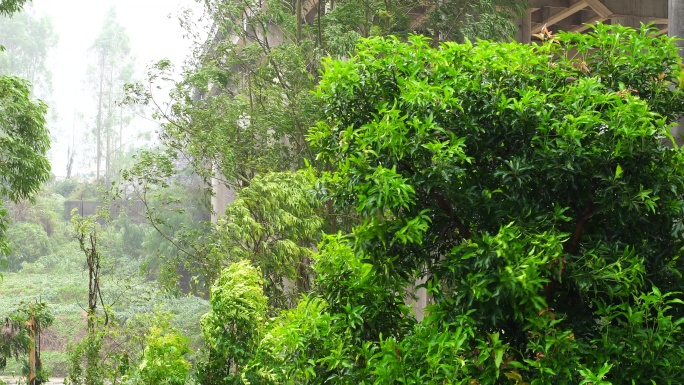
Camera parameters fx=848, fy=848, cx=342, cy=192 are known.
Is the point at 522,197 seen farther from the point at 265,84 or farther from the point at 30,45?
the point at 30,45

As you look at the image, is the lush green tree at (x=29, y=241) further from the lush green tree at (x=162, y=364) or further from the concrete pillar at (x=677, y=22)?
the concrete pillar at (x=677, y=22)

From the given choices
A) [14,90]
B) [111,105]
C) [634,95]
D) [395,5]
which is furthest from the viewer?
[111,105]

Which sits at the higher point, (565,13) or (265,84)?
(565,13)

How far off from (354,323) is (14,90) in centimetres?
687

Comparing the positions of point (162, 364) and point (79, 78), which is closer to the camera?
point (162, 364)

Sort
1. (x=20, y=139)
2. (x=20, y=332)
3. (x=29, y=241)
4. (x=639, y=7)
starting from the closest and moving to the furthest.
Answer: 1. (x=20, y=139)
2. (x=20, y=332)
3. (x=639, y=7)
4. (x=29, y=241)

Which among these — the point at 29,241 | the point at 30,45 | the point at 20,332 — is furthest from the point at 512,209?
the point at 30,45

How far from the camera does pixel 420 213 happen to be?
3.48 m

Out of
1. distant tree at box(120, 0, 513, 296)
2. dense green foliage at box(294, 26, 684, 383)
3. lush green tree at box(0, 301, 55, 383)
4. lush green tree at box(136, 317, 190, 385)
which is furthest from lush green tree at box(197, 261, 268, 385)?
lush green tree at box(0, 301, 55, 383)

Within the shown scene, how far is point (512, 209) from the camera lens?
3541 mm

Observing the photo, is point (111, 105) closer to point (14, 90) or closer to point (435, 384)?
point (14, 90)

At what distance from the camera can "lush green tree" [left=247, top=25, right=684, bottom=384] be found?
3.35m

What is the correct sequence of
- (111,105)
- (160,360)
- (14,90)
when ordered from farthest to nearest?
(111,105) < (14,90) < (160,360)

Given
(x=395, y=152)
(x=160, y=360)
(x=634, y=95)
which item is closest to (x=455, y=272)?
(x=395, y=152)
